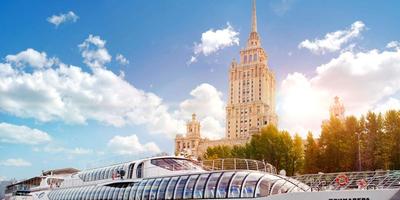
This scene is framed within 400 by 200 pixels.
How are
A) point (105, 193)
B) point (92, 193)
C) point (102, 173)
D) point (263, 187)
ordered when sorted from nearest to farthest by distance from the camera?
point (263, 187)
point (105, 193)
point (92, 193)
point (102, 173)

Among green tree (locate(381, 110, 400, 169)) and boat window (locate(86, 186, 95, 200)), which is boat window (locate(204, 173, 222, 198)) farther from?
green tree (locate(381, 110, 400, 169))

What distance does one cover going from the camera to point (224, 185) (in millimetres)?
30500

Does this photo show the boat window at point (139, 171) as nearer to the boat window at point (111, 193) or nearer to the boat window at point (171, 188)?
the boat window at point (111, 193)

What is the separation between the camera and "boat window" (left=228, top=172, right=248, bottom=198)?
2970 centimetres

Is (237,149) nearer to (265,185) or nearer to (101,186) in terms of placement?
(101,186)

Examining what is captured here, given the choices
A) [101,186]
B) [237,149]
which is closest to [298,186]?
[101,186]

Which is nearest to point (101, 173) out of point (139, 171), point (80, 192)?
point (80, 192)

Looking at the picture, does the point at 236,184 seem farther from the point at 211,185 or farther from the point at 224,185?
the point at 211,185

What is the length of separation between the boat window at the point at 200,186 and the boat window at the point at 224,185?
1.60 meters

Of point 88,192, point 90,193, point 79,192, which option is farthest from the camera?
point 79,192

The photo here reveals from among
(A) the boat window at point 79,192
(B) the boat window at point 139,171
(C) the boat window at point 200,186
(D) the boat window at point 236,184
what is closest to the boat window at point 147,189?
(B) the boat window at point 139,171

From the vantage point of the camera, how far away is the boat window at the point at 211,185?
102ft

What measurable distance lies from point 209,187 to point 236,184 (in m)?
2.32

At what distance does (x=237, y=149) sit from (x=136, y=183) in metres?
69.5
